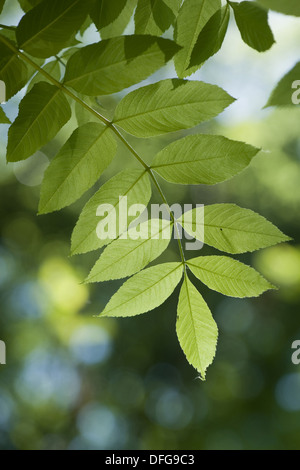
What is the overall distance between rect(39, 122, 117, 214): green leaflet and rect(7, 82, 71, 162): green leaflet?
34 millimetres

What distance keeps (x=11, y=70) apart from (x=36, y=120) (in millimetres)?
71

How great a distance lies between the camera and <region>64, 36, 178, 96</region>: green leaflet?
1.70 ft

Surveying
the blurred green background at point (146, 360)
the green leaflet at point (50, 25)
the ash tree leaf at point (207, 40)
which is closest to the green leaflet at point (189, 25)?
the ash tree leaf at point (207, 40)

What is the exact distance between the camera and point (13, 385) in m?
6.13

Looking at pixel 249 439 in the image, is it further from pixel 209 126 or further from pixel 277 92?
pixel 277 92

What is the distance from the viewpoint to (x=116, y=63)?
0.55 m

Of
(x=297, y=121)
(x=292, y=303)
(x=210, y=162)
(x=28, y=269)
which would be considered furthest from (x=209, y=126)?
(x=210, y=162)

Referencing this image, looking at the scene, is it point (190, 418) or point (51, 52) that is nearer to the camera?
point (51, 52)

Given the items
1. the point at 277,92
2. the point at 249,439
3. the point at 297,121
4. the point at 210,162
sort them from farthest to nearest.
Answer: the point at 297,121
the point at 249,439
the point at 210,162
the point at 277,92

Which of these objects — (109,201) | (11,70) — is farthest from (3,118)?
(109,201)

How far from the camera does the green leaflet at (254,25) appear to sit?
556mm

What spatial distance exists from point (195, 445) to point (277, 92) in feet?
20.9

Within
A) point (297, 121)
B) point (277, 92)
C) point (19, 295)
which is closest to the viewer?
point (277, 92)

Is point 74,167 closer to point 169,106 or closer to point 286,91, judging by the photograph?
point 169,106
